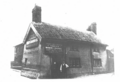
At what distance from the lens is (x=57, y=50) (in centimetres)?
1409

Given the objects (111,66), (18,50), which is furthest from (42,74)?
(18,50)

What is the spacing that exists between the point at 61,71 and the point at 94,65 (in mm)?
5604

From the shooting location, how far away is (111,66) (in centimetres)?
1981

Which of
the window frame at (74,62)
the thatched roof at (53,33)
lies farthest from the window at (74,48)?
the window frame at (74,62)

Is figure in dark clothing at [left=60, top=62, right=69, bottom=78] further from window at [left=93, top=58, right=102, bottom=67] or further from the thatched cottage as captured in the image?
window at [left=93, top=58, right=102, bottom=67]

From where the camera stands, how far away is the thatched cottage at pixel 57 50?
13.4 m

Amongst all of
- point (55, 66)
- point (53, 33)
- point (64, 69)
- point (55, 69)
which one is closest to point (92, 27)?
point (53, 33)

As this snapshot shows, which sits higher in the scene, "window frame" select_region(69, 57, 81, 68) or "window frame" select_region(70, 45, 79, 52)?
"window frame" select_region(70, 45, 79, 52)

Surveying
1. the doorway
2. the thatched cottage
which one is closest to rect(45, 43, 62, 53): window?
the thatched cottage

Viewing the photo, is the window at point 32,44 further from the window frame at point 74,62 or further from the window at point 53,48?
the window frame at point 74,62

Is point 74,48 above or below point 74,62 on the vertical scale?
above

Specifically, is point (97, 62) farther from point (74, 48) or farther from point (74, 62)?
point (74, 48)

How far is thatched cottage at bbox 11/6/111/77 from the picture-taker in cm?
1341

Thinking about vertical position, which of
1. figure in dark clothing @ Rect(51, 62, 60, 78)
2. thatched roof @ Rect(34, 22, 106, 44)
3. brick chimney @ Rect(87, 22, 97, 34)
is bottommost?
figure in dark clothing @ Rect(51, 62, 60, 78)
